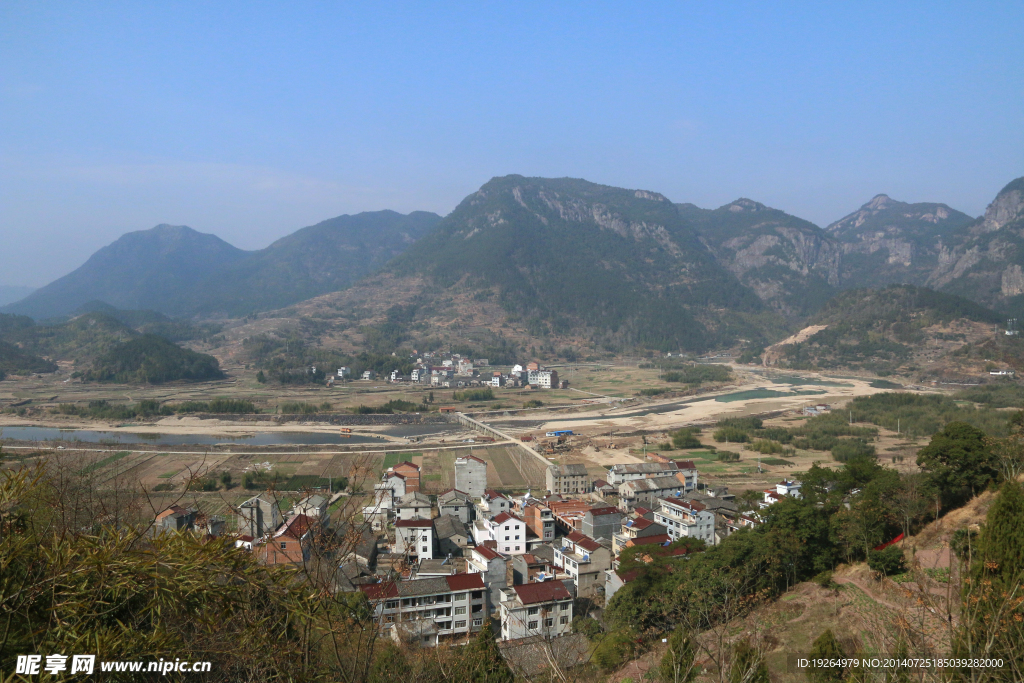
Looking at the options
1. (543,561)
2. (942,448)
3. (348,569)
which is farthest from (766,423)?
(348,569)

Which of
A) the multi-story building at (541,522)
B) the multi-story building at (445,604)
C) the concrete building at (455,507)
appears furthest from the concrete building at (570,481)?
the multi-story building at (445,604)

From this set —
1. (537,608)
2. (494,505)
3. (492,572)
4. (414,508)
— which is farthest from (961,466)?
(414,508)

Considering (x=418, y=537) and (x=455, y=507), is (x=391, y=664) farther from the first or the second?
(x=455, y=507)

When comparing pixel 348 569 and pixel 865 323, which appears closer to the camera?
pixel 348 569

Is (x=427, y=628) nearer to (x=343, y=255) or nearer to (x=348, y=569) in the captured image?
(x=348, y=569)

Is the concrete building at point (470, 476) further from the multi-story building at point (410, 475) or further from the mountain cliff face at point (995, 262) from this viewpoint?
the mountain cliff face at point (995, 262)

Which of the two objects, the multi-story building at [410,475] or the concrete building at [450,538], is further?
the multi-story building at [410,475]

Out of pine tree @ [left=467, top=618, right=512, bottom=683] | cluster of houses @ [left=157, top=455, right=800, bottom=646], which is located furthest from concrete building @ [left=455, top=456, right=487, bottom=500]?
pine tree @ [left=467, top=618, right=512, bottom=683]

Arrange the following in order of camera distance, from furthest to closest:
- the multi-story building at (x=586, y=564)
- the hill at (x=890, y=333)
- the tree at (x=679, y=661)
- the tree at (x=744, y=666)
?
the hill at (x=890, y=333)
the multi-story building at (x=586, y=564)
the tree at (x=744, y=666)
the tree at (x=679, y=661)
